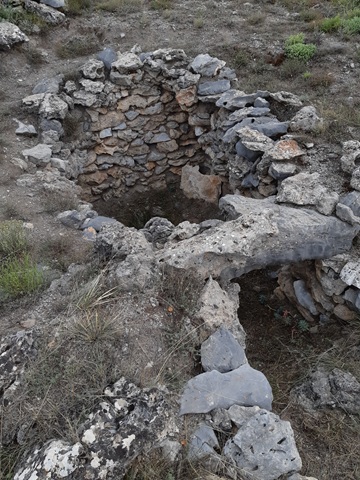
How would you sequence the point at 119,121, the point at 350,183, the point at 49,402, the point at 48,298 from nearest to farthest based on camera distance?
the point at 49,402 → the point at 48,298 → the point at 350,183 → the point at 119,121

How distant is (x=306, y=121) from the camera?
5.55 metres

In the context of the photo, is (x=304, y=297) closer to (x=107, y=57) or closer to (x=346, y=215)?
(x=346, y=215)

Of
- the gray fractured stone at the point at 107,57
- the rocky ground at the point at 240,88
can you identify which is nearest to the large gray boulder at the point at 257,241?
the rocky ground at the point at 240,88

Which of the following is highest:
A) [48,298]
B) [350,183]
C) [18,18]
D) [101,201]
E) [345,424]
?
[18,18]

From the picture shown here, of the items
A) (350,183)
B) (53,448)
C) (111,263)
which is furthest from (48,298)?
(350,183)

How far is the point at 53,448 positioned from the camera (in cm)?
248

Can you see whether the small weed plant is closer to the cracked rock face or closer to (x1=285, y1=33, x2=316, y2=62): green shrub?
the cracked rock face

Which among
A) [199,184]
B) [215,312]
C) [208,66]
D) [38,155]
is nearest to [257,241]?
[215,312]

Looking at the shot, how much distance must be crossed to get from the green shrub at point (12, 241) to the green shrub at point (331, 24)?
652 cm

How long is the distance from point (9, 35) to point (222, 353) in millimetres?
6457

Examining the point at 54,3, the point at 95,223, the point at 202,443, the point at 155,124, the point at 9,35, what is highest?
the point at 54,3

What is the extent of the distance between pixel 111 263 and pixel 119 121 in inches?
171

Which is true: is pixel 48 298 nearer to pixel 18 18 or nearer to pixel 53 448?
pixel 53 448

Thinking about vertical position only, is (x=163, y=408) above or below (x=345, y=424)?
above
